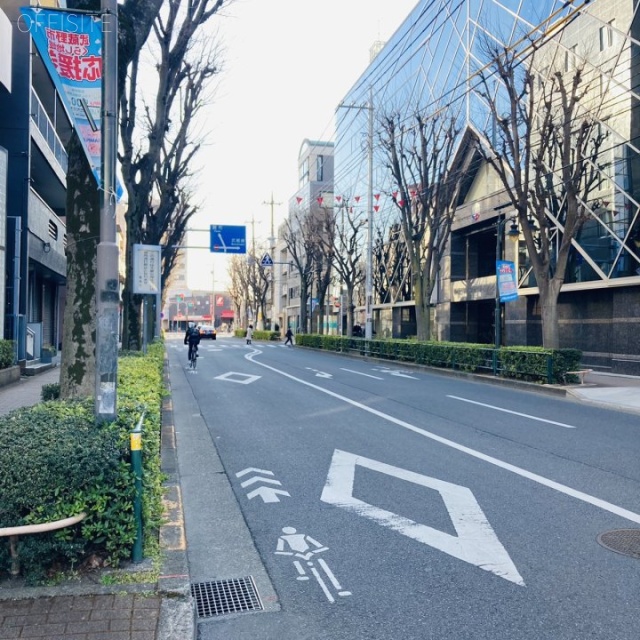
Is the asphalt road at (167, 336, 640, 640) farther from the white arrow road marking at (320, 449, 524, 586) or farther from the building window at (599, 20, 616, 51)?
the building window at (599, 20, 616, 51)

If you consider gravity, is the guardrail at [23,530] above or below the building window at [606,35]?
below

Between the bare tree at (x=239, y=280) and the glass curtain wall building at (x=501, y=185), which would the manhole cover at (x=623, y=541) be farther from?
the bare tree at (x=239, y=280)

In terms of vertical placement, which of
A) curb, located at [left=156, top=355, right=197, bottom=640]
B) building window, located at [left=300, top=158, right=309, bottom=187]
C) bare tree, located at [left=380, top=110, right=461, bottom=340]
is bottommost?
curb, located at [left=156, top=355, right=197, bottom=640]

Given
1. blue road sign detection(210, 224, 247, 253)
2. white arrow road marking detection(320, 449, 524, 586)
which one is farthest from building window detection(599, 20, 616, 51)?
white arrow road marking detection(320, 449, 524, 586)

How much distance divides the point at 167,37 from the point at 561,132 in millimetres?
13676

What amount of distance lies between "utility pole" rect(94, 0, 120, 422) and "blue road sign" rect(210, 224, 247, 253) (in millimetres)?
21276

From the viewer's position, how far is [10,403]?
12.2 meters

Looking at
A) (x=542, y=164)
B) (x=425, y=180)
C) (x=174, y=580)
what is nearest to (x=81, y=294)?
(x=174, y=580)

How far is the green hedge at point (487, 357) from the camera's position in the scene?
17000 millimetres

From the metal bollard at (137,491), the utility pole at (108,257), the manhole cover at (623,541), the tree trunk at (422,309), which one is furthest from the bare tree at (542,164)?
the metal bollard at (137,491)

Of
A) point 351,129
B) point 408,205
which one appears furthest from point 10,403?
point 351,129

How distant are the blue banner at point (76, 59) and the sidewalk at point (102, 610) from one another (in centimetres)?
319

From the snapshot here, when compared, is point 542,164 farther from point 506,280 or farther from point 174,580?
point 174,580

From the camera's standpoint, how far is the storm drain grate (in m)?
3.95
